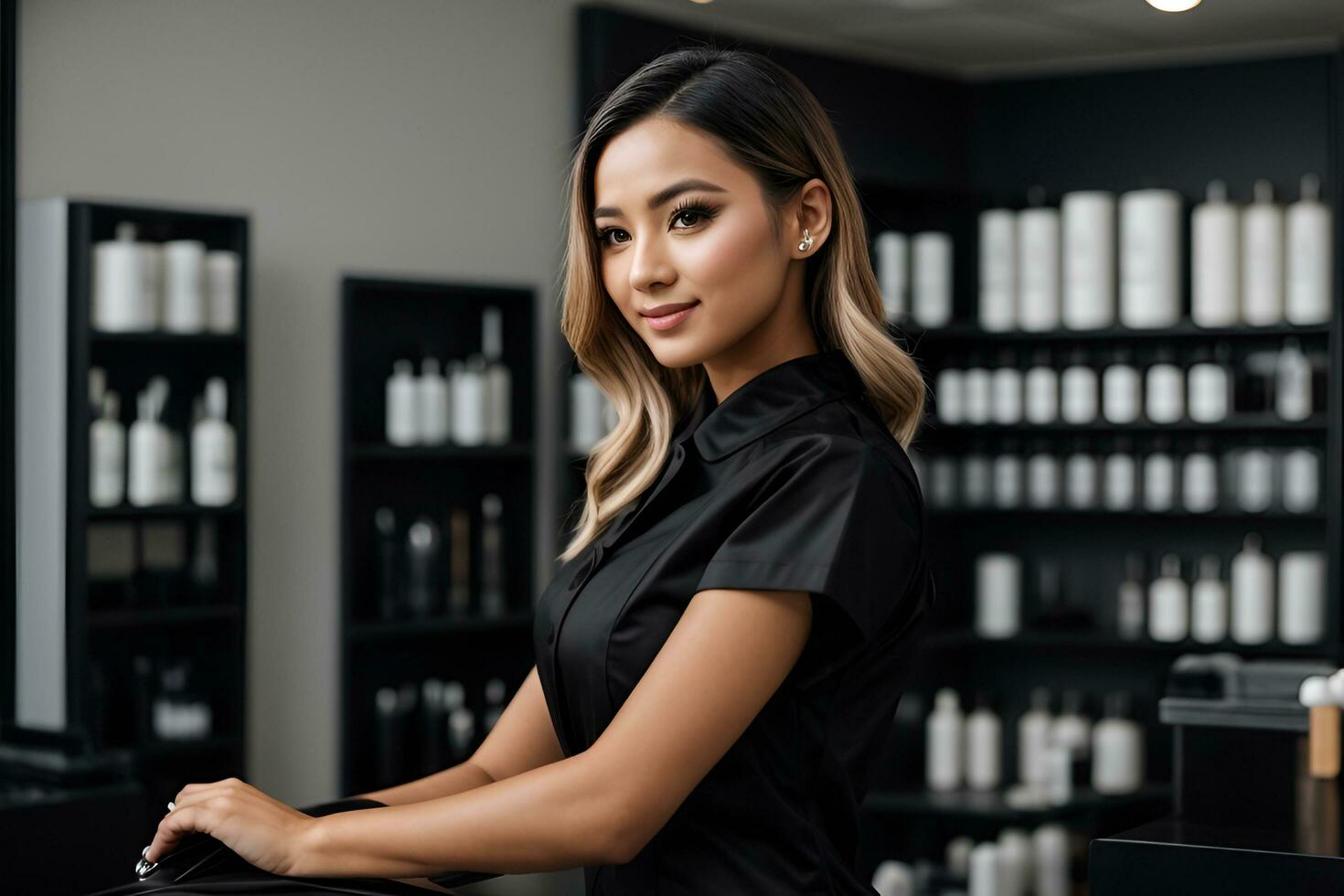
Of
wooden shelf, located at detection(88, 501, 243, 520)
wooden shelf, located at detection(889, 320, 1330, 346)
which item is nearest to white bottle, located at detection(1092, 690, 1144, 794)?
wooden shelf, located at detection(889, 320, 1330, 346)

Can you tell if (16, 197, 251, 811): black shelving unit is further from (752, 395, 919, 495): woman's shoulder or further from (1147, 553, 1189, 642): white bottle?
(1147, 553, 1189, 642): white bottle

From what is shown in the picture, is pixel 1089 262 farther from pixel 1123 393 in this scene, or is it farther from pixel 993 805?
pixel 993 805

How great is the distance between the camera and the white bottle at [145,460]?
12.0ft

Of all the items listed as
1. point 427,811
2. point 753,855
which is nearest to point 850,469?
point 753,855

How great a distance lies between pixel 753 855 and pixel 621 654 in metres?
0.20

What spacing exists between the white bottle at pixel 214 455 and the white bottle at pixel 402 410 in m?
0.56

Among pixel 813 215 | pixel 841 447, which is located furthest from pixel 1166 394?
pixel 841 447

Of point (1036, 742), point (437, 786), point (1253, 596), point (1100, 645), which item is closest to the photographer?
point (437, 786)

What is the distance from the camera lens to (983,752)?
536 centimetres

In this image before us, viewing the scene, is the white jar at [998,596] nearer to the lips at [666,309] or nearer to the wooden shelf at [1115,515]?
the wooden shelf at [1115,515]

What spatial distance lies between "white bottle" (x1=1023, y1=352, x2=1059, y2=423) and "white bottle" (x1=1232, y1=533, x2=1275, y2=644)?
0.75m

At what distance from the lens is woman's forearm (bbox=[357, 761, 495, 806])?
1514 mm

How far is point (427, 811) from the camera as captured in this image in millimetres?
1269

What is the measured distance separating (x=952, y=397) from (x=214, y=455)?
8.63 ft
